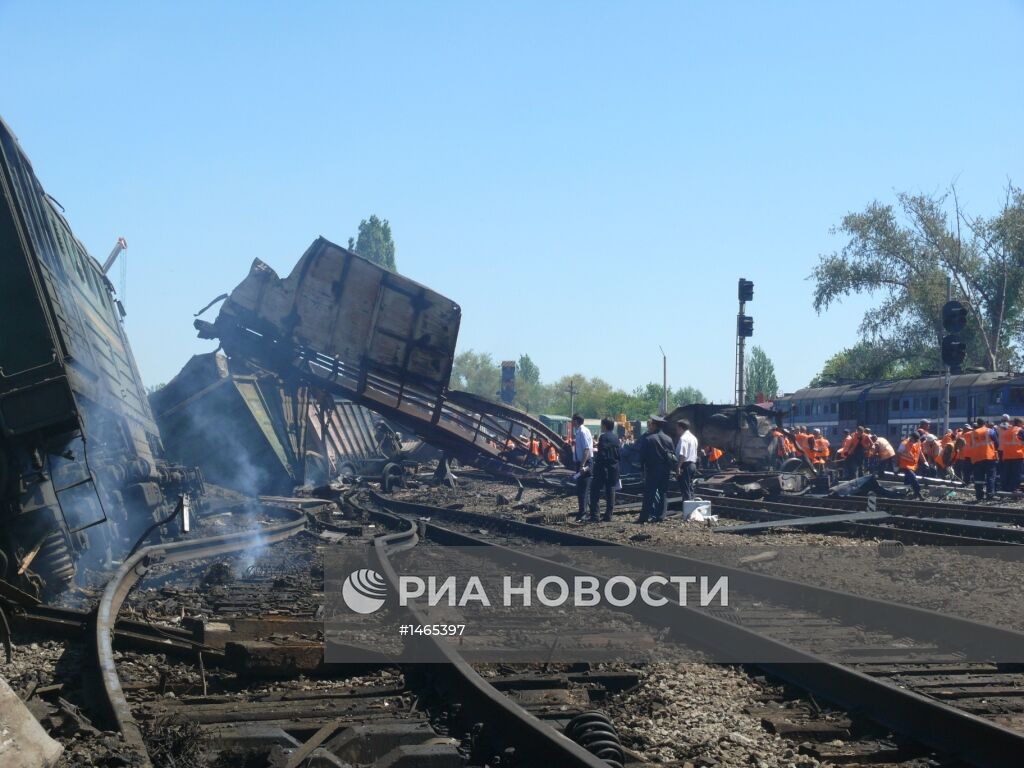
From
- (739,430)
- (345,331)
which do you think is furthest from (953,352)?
(345,331)

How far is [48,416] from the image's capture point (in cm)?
719

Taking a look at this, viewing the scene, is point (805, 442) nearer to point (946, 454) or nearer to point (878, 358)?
point (946, 454)

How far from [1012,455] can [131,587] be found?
1762cm

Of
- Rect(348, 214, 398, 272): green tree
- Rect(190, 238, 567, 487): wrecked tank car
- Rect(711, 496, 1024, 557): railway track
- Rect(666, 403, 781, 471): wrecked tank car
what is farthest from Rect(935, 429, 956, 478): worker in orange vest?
Rect(348, 214, 398, 272): green tree

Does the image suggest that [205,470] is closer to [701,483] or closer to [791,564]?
[701,483]

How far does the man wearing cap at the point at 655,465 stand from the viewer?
1524 centimetres

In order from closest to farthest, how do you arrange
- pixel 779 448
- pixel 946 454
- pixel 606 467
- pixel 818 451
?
pixel 606 467 → pixel 946 454 → pixel 779 448 → pixel 818 451

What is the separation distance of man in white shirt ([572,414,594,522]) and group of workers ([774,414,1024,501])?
23.0 feet

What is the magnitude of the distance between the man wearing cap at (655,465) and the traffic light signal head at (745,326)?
36.8ft

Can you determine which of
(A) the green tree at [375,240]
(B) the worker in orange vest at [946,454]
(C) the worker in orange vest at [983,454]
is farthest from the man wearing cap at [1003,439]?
(A) the green tree at [375,240]

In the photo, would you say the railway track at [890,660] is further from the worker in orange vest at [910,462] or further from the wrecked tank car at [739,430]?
the wrecked tank car at [739,430]

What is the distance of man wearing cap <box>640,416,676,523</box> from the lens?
15242 mm

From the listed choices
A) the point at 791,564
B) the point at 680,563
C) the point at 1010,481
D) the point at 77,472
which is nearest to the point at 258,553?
the point at 77,472

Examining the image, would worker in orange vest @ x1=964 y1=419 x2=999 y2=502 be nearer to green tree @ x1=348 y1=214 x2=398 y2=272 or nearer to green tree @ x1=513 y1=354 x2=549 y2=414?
green tree @ x1=348 y1=214 x2=398 y2=272
